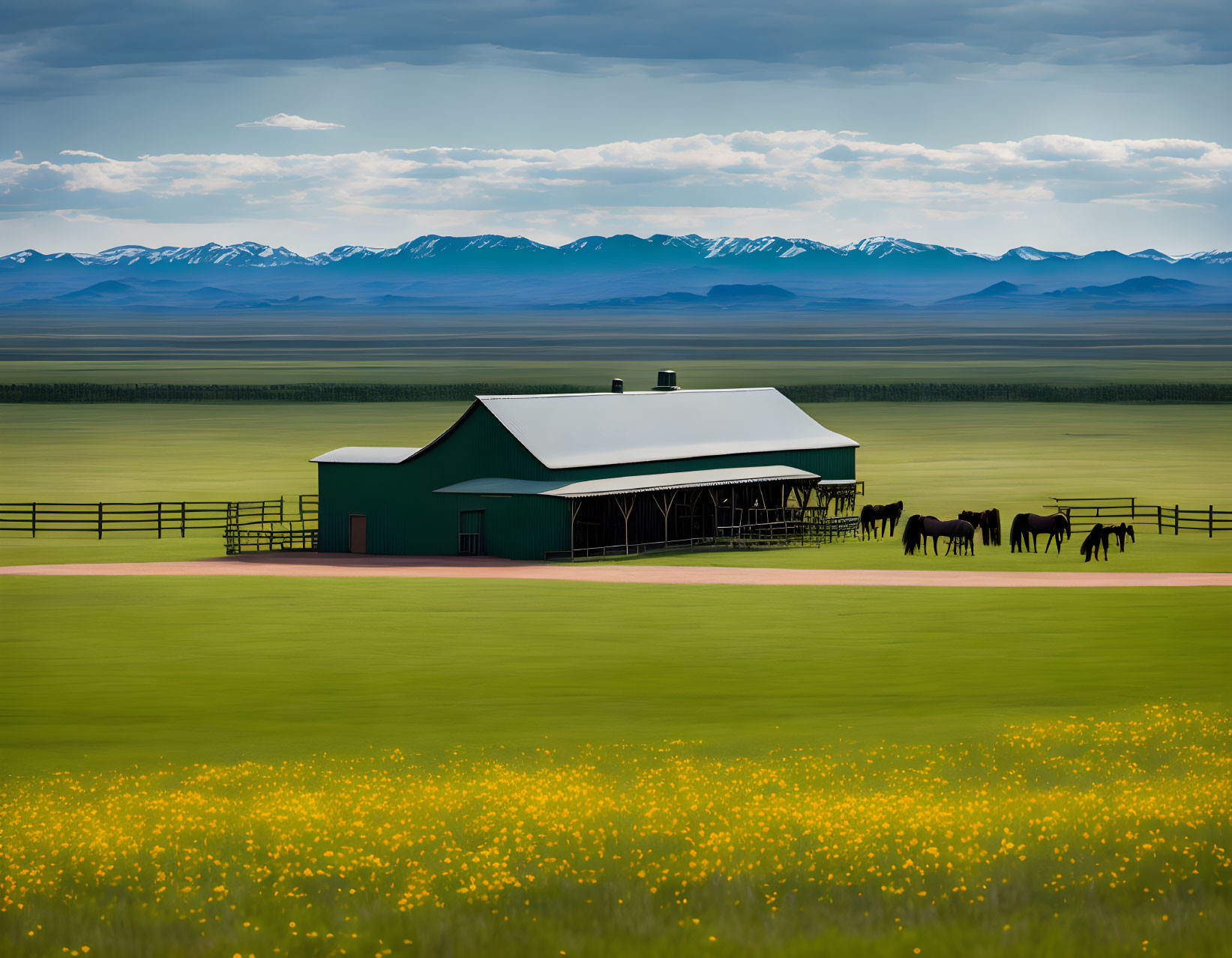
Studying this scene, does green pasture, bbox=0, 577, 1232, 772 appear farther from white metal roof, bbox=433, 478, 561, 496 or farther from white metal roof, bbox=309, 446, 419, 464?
white metal roof, bbox=309, 446, 419, 464

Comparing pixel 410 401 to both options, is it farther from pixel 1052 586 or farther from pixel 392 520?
pixel 1052 586

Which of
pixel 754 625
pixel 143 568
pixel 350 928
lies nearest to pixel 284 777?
pixel 350 928

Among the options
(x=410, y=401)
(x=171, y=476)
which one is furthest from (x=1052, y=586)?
(x=410, y=401)

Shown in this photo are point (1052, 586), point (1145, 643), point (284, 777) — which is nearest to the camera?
point (284, 777)

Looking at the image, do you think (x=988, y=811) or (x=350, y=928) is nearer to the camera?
(x=350, y=928)

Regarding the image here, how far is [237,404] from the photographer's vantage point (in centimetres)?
16125

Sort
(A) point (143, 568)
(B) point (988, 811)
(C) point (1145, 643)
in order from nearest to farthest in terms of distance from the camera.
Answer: (B) point (988, 811), (C) point (1145, 643), (A) point (143, 568)

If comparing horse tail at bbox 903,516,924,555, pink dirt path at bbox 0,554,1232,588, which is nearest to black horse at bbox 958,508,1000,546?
horse tail at bbox 903,516,924,555

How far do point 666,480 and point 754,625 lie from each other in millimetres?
18856

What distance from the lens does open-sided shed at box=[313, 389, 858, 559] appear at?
51406 mm

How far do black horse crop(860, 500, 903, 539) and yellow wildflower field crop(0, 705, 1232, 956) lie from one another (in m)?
35.4

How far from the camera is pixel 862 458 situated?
92.8 metres

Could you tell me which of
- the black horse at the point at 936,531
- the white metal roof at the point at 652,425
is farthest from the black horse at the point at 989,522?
the white metal roof at the point at 652,425

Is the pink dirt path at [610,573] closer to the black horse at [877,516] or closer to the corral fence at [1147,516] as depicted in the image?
the black horse at [877,516]
